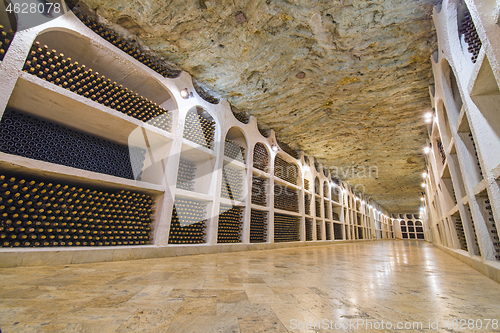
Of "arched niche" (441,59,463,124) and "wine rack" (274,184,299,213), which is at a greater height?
"arched niche" (441,59,463,124)

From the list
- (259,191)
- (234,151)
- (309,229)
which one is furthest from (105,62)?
(309,229)

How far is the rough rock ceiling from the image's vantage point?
11.7 ft

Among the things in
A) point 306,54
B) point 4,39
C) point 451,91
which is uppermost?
point 306,54

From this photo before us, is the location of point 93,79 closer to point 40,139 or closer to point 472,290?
point 40,139

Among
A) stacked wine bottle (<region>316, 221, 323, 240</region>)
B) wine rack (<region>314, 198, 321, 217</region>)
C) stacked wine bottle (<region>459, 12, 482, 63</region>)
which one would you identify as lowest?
stacked wine bottle (<region>316, 221, 323, 240</region>)

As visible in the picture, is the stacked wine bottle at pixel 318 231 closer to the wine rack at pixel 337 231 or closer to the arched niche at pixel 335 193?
the wine rack at pixel 337 231

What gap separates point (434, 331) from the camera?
0.98 metres

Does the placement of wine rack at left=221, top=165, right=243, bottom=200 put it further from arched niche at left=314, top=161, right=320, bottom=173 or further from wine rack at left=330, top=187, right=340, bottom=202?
wine rack at left=330, top=187, right=340, bottom=202

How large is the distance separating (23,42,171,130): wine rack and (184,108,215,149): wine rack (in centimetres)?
59

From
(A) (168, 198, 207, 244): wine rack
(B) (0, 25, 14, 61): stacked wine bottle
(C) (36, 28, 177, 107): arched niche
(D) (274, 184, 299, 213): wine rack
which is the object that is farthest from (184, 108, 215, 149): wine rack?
(D) (274, 184, 299, 213): wine rack

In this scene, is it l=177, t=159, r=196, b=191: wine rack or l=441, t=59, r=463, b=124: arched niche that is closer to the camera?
l=441, t=59, r=463, b=124: arched niche

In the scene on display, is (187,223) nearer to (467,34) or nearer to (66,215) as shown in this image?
(66,215)

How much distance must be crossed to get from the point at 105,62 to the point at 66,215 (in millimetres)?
2773

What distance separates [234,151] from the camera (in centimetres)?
601
